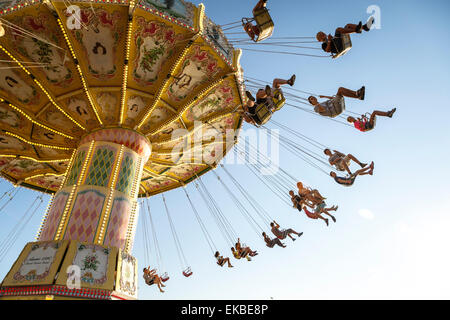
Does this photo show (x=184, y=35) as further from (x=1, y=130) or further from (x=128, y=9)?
(x=1, y=130)

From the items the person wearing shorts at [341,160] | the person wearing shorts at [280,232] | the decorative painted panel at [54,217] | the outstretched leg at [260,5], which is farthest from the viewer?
the person wearing shorts at [280,232]

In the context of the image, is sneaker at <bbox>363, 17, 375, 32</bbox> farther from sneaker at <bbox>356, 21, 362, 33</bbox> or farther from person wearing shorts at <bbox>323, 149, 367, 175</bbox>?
person wearing shorts at <bbox>323, 149, 367, 175</bbox>

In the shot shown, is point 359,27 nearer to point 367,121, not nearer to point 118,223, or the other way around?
point 367,121

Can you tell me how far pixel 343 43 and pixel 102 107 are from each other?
7239 mm

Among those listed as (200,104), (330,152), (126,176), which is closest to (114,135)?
(126,176)

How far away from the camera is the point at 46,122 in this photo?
9.37m

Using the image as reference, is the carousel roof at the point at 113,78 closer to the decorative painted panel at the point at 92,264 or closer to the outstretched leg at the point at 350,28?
the outstretched leg at the point at 350,28

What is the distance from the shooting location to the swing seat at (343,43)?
6984 millimetres

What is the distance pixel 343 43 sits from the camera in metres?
7.00

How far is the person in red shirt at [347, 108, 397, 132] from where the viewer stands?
7112 mm

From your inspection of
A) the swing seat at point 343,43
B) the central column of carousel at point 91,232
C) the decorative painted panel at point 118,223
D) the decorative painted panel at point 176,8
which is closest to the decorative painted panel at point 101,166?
the central column of carousel at point 91,232

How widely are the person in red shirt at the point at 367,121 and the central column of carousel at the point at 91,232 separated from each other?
21.6 ft
